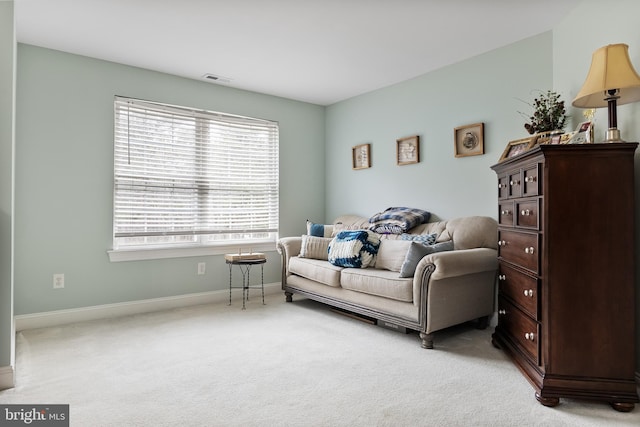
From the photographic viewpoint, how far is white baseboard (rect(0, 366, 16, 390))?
7.06ft

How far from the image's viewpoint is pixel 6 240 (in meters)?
2.20

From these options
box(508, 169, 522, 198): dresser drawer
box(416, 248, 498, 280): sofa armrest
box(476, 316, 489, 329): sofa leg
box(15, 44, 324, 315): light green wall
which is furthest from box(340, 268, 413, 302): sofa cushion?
box(15, 44, 324, 315): light green wall

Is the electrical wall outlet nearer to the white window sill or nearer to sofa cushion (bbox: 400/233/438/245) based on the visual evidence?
the white window sill

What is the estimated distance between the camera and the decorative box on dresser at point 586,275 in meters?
1.98

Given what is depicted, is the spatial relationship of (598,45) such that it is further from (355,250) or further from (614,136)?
(355,250)

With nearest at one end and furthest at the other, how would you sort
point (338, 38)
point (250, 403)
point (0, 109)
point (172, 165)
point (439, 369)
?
point (250, 403) < point (0, 109) < point (439, 369) < point (338, 38) < point (172, 165)

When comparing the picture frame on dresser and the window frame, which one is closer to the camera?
the picture frame on dresser

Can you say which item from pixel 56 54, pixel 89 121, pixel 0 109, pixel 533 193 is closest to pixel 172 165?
pixel 89 121

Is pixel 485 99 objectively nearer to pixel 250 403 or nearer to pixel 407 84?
pixel 407 84

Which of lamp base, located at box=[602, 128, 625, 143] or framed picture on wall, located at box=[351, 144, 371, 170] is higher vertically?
framed picture on wall, located at box=[351, 144, 371, 170]

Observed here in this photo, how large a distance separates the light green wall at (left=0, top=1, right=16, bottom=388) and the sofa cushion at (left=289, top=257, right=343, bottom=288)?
2.29 m

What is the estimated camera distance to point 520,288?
2.41m

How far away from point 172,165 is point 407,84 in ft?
8.58

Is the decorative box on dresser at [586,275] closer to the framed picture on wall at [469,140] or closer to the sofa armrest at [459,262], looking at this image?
the sofa armrest at [459,262]
